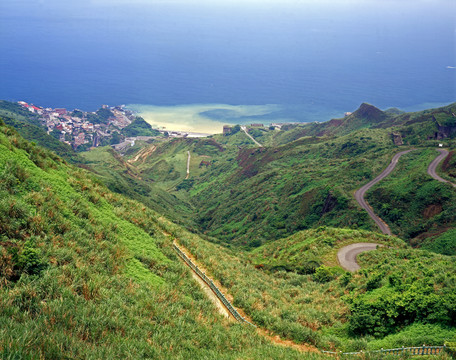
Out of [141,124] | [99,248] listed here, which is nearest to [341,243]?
[99,248]

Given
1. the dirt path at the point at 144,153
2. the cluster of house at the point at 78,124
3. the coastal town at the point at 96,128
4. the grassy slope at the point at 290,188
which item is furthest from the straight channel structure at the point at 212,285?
the cluster of house at the point at 78,124

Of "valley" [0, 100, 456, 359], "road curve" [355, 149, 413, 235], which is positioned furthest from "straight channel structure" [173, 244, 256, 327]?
"road curve" [355, 149, 413, 235]

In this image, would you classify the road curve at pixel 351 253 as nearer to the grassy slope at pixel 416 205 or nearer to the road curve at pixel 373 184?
the grassy slope at pixel 416 205

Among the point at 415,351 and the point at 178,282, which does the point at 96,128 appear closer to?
the point at 178,282

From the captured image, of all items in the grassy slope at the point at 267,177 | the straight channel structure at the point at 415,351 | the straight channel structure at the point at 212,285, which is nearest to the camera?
the straight channel structure at the point at 415,351

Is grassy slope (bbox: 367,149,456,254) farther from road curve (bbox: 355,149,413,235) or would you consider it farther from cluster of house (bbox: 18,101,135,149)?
cluster of house (bbox: 18,101,135,149)

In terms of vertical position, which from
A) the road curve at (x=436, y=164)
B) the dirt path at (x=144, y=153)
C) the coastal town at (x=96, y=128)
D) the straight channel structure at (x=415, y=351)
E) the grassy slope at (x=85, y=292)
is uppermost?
the coastal town at (x=96, y=128)
